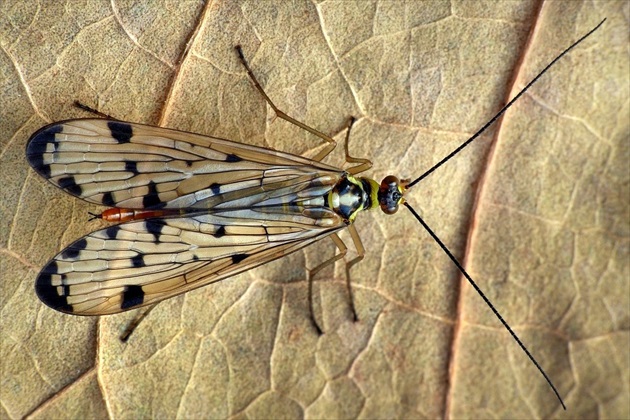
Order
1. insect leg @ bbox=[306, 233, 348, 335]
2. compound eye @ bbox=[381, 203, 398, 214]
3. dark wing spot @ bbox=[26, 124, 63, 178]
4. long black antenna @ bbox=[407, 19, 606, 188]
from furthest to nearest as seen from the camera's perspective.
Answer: insect leg @ bbox=[306, 233, 348, 335], compound eye @ bbox=[381, 203, 398, 214], long black antenna @ bbox=[407, 19, 606, 188], dark wing spot @ bbox=[26, 124, 63, 178]

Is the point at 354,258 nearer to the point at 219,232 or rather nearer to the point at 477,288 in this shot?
the point at 477,288

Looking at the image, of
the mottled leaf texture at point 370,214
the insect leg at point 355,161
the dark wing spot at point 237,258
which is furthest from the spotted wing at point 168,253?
the insect leg at point 355,161

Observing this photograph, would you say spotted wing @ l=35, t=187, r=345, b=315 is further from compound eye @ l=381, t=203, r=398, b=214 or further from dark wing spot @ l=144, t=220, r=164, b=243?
compound eye @ l=381, t=203, r=398, b=214

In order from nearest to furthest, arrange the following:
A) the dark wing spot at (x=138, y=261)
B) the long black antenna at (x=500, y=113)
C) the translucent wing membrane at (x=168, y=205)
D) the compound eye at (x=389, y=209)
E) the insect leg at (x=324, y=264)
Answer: the translucent wing membrane at (x=168, y=205)
the dark wing spot at (x=138, y=261)
the long black antenna at (x=500, y=113)
the compound eye at (x=389, y=209)
the insect leg at (x=324, y=264)

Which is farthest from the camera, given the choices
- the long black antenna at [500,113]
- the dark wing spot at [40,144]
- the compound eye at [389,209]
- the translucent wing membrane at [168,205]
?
the compound eye at [389,209]

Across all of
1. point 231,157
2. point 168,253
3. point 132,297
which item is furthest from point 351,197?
point 132,297

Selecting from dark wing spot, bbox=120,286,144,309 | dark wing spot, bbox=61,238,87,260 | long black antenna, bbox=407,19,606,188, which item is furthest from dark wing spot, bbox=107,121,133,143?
long black antenna, bbox=407,19,606,188

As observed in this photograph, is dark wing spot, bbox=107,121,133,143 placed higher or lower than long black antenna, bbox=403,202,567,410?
higher

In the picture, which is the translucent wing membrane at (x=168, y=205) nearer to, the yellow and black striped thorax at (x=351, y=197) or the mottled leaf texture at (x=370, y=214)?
the yellow and black striped thorax at (x=351, y=197)

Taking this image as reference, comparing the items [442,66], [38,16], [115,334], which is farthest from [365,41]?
[115,334]
